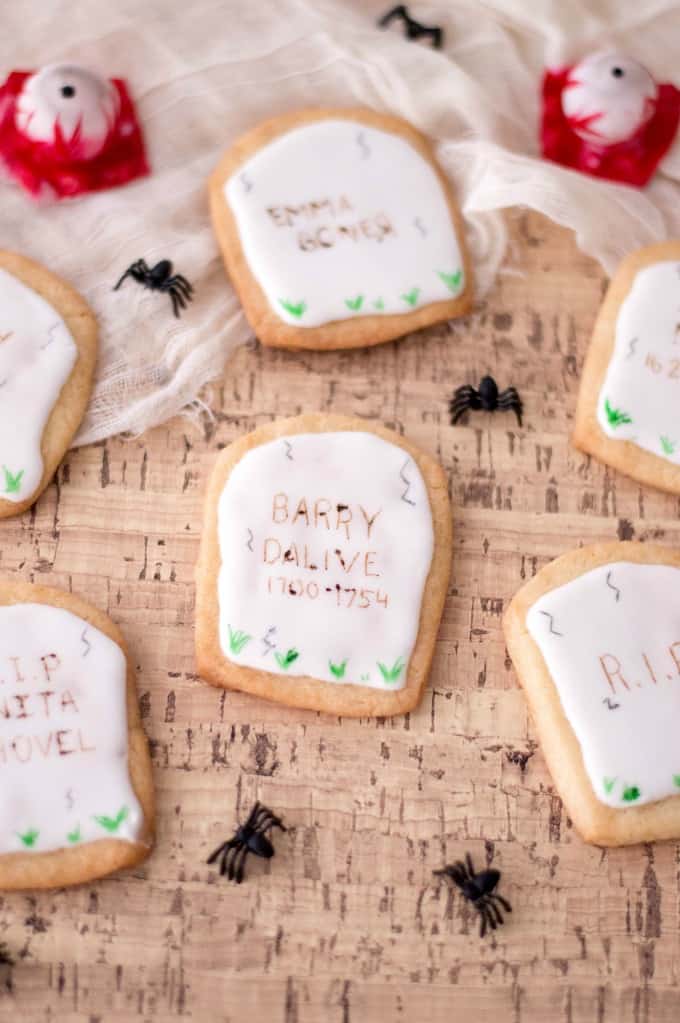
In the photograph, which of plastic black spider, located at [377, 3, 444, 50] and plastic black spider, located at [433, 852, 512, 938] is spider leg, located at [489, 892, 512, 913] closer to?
plastic black spider, located at [433, 852, 512, 938]

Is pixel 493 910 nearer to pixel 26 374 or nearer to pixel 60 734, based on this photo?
pixel 60 734

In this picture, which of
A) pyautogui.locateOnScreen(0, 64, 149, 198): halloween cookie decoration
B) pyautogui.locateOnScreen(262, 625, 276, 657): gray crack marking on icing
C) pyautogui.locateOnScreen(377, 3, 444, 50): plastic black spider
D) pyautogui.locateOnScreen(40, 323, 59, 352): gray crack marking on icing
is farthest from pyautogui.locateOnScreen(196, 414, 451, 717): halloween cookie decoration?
pyautogui.locateOnScreen(377, 3, 444, 50): plastic black spider

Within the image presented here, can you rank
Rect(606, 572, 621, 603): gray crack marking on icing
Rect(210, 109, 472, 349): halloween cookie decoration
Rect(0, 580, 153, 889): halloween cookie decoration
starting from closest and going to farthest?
Rect(0, 580, 153, 889): halloween cookie decoration, Rect(606, 572, 621, 603): gray crack marking on icing, Rect(210, 109, 472, 349): halloween cookie decoration

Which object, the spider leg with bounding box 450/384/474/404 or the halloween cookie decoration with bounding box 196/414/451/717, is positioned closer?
the halloween cookie decoration with bounding box 196/414/451/717

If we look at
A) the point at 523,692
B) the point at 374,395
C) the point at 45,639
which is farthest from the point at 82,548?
the point at 523,692

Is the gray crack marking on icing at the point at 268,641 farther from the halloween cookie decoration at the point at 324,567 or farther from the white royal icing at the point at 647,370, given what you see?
the white royal icing at the point at 647,370
